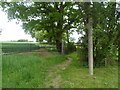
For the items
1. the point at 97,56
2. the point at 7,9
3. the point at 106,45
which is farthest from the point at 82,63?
the point at 7,9

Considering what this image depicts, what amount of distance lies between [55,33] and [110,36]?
4.75 metres

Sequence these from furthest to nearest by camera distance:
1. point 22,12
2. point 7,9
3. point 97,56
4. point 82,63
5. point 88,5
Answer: point 7,9
point 22,12
point 82,63
point 97,56
point 88,5

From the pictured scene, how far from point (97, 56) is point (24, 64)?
304 cm

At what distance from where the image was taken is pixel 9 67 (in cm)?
346

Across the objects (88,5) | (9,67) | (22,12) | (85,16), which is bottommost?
(9,67)

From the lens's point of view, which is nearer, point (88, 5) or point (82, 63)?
point (88, 5)

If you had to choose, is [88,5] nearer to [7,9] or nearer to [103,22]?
[103,22]

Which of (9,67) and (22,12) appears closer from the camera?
(9,67)

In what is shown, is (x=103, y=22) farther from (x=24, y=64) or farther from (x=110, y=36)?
(x=24, y=64)

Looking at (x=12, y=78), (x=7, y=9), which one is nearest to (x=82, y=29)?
(x=12, y=78)

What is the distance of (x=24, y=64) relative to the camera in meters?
3.89

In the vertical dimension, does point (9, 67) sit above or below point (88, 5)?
below

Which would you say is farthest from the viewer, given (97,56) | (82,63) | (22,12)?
(22,12)

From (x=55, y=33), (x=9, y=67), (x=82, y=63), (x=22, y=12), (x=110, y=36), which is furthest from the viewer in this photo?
(x=55, y=33)
